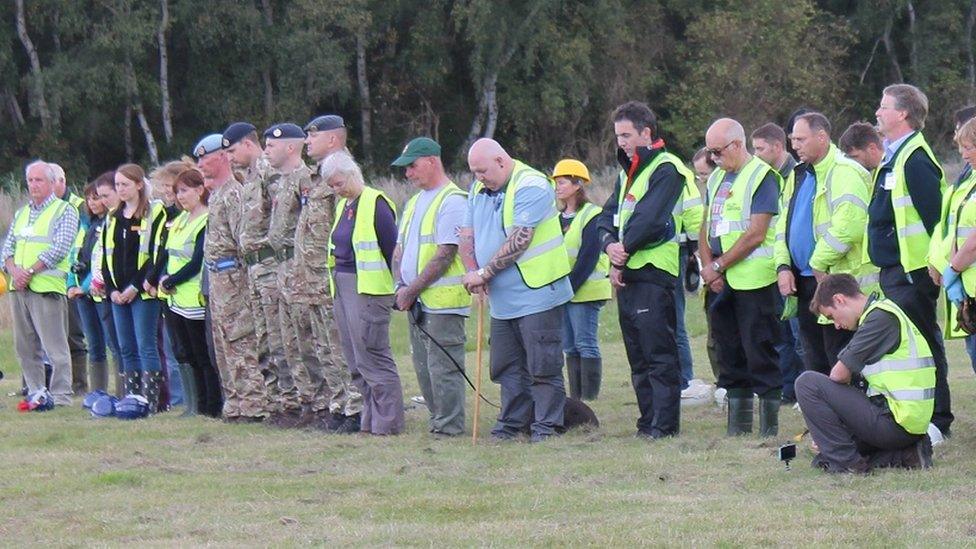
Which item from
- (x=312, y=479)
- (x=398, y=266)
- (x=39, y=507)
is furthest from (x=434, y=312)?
(x=39, y=507)

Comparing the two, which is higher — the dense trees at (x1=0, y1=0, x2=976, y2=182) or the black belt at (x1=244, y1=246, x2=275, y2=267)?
the dense trees at (x1=0, y1=0, x2=976, y2=182)

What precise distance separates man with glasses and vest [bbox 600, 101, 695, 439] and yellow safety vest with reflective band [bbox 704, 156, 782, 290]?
34cm

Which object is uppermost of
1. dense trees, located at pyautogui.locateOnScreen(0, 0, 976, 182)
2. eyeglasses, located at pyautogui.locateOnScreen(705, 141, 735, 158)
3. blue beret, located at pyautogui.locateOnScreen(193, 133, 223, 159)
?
dense trees, located at pyautogui.locateOnScreen(0, 0, 976, 182)

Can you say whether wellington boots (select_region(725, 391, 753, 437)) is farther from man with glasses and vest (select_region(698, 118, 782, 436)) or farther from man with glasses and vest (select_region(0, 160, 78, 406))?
man with glasses and vest (select_region(0, 160, 78, 406))

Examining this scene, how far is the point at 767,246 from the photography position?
406 inches

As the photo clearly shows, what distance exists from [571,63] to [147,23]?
41.3ft

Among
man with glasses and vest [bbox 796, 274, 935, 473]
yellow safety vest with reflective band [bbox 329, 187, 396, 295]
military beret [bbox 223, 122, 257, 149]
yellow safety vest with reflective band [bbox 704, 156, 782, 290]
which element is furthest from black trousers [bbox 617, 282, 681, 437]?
military beret [bbox 223, 122, 257, 149]

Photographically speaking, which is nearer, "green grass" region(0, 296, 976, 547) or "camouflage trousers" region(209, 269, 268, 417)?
"green grass" region(0, 296, 976, 547)

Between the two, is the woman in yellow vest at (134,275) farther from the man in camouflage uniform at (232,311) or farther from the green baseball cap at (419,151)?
the green baseball cap at (419,151)

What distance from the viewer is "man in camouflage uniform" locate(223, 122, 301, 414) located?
11797mm

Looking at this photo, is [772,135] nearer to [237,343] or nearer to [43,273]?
[237,343]

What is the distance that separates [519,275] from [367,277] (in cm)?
116

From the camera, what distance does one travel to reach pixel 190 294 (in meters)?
12.5

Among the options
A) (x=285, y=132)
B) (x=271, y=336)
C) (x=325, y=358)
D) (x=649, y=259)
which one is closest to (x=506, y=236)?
(x=649, y=259)
